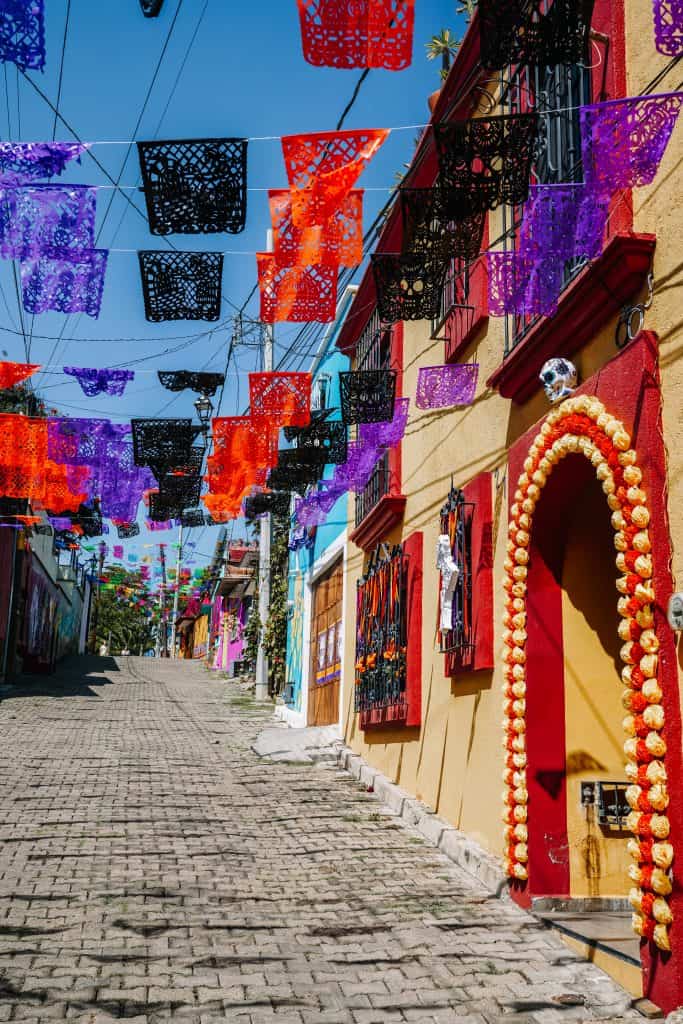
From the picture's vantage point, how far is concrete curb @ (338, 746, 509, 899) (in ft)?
21.1

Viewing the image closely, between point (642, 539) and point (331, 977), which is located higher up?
point (642, 539)

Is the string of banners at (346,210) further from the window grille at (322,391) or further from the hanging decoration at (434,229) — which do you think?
the window grille at (322,391)

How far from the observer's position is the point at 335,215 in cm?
597

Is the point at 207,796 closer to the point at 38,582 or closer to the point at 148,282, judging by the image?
the point at 148,282

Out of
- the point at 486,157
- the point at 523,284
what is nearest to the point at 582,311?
the point at 523,284

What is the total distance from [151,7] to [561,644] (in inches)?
185

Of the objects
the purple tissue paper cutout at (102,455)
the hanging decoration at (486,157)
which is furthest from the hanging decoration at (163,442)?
the hanging decoration at (486,157)

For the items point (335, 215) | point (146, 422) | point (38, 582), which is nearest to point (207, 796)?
point (146, 422)

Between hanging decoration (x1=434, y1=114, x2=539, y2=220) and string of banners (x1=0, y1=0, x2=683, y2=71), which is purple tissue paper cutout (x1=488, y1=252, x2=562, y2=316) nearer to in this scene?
hanging decoration (x1=434, y1=114, x2=539, y2=220)

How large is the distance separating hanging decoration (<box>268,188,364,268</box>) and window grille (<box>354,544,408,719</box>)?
4.49 meters

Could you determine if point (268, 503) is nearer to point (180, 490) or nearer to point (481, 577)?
point (180, 490)

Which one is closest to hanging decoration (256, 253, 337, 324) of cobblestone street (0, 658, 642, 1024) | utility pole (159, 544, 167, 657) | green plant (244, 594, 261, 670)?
cobblestone street (0, 658, 642, 1024)

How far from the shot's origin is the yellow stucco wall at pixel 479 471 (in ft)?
15.6

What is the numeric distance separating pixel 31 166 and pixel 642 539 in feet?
13.3
